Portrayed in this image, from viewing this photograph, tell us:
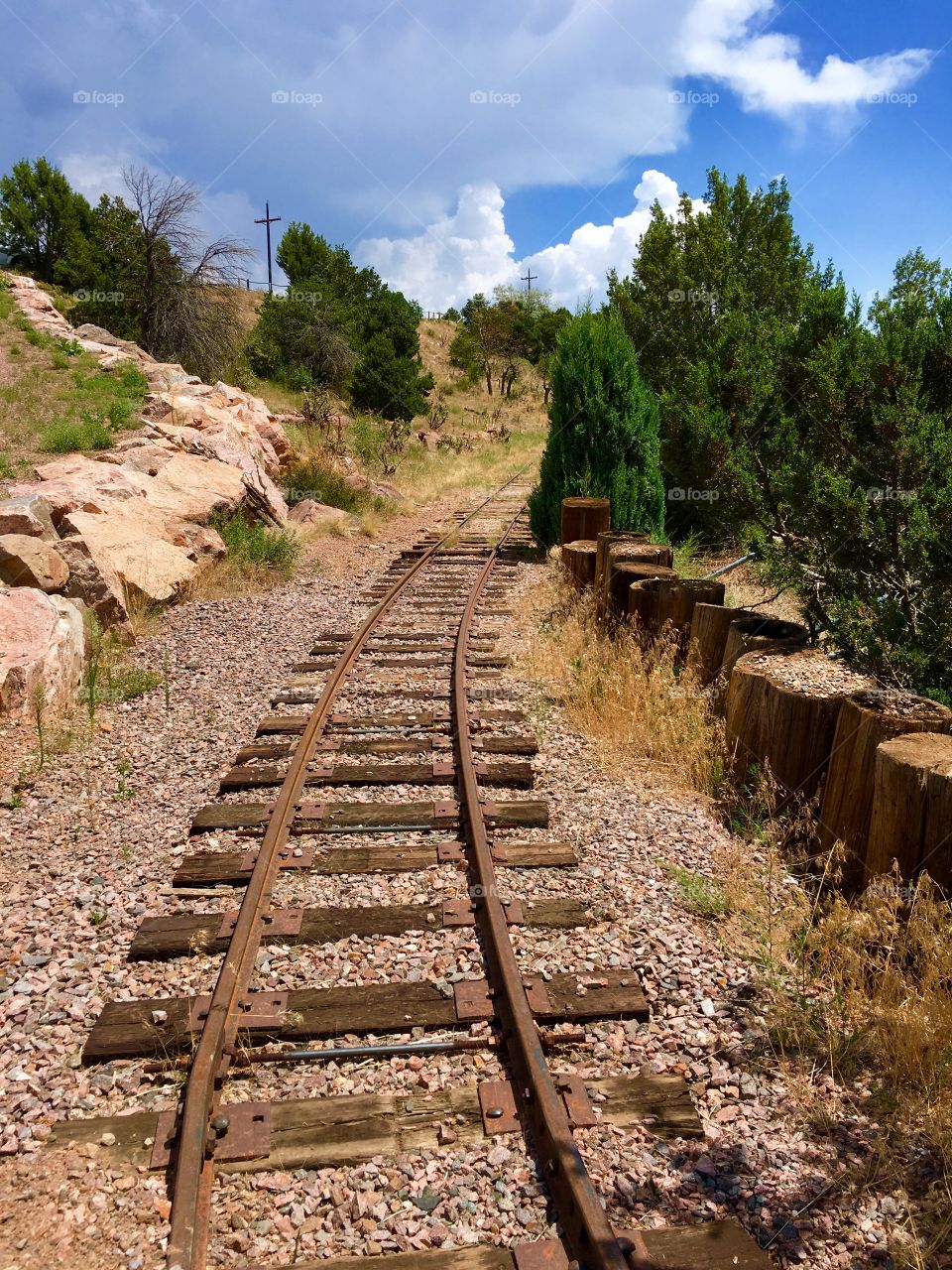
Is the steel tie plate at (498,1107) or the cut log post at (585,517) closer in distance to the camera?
the steel tie plate at (498,1107)

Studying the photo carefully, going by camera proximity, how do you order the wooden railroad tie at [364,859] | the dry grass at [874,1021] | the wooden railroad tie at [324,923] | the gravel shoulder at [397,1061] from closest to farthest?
1. the gravel shoulder at [397,1061]
2. the dry grass at [874,1021]
3. the wooden railroad tie at [324,923]
4. the wooden railroad tie at [364,859]

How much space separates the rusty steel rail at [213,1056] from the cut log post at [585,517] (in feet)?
21.3

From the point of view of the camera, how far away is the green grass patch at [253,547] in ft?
37.5

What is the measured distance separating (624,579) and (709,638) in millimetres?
1772

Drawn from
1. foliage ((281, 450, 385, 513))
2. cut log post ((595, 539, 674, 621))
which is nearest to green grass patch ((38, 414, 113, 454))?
foliage ((281, 450, 385, 513))

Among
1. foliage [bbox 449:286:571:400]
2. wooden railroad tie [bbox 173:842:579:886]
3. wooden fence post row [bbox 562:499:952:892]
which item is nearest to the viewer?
wooden fence post row [bbox 562:499:952:892]

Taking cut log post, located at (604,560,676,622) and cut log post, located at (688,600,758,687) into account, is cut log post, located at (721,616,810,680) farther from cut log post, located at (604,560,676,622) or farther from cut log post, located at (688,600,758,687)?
cut log post, located at (604,560,676,622)

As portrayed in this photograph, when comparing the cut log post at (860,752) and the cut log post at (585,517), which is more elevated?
the cut log post at (585,517)

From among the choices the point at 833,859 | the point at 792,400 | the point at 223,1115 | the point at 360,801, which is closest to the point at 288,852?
the point at 360,801

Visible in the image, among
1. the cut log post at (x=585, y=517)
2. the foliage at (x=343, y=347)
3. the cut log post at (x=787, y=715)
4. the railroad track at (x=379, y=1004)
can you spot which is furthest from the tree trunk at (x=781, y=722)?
the foliage at (x=343, y=347)

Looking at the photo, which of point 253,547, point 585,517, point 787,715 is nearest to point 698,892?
point 787,715

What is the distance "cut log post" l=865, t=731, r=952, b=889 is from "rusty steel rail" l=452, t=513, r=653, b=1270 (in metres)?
1.65

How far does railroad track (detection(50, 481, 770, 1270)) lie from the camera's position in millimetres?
2447

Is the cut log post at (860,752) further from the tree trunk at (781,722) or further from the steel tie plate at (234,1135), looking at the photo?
the steel tie plate at (234,1135)
